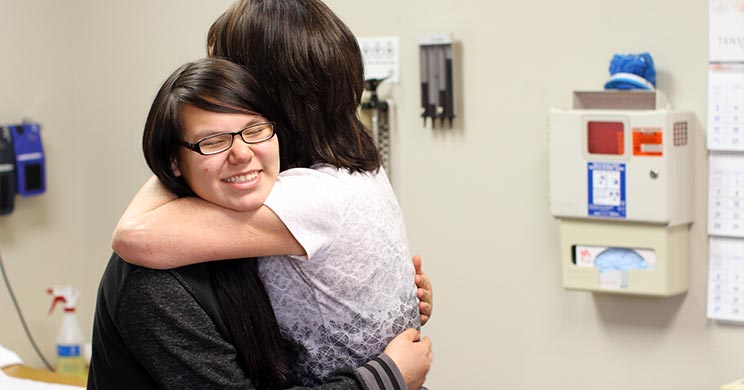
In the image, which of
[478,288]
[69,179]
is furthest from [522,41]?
[69,179]

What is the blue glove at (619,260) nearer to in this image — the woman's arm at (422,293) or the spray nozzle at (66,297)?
the woman's arm at (422,293)

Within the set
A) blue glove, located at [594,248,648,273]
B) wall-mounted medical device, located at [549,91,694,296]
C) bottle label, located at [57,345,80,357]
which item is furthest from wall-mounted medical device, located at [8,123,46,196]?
blue glove, located at [594,248,648,273]

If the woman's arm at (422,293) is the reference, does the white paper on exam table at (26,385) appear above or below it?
below

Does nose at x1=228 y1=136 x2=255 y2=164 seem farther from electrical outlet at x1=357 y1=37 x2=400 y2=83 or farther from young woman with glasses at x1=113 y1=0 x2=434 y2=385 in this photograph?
electrical outlet at x1=357 y1=37 x2=400 y2=83

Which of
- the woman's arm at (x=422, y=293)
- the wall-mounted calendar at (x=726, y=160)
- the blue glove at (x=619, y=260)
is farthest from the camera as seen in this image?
the blue glove at (x=619, y=260)

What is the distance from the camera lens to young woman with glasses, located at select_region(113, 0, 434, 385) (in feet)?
4.35

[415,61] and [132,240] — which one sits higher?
[415,61]

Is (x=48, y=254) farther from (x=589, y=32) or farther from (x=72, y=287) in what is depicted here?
A: (x=589, y=32)

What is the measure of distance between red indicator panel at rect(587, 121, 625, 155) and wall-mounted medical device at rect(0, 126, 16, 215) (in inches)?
65.1

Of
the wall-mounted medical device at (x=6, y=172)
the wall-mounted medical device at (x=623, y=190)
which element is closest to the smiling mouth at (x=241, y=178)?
the wall-mounted medical device at (x=623, y=190)

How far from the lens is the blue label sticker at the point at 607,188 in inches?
93.4

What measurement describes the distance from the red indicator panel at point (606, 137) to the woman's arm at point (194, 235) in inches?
47.9

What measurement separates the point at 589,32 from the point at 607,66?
9 cm

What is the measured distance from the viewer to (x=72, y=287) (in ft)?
10.8
